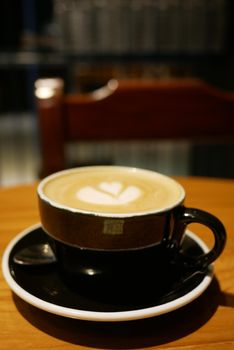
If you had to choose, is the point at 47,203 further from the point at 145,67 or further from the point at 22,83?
the point at 22,83

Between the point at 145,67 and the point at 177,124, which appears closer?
the point at 177,124

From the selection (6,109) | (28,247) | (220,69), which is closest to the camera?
(28,247)

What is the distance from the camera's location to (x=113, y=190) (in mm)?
459

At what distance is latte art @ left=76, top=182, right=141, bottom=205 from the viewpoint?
43cm

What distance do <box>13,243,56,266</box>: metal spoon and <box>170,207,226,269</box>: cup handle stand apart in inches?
4.9

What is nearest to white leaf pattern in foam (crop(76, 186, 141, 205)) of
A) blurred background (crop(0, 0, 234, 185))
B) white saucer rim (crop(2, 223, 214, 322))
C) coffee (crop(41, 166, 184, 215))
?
coffee (crop(41, 166, 184, 215))

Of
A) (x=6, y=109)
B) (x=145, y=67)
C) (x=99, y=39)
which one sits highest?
(x=99, y=39)

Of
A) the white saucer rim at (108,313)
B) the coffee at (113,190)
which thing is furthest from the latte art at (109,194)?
the white saucer rim at (108,313)

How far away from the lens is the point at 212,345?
0.34 metres

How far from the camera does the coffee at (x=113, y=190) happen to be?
1.36 feet

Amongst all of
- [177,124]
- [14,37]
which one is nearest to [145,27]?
[177,124]

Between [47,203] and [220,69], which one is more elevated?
[47,203]

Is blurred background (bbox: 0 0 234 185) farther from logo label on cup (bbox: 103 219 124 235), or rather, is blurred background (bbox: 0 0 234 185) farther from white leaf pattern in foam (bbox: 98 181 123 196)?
logo label on cup (bbox: 103 219 124 235)

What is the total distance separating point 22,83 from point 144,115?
4.50 metres
